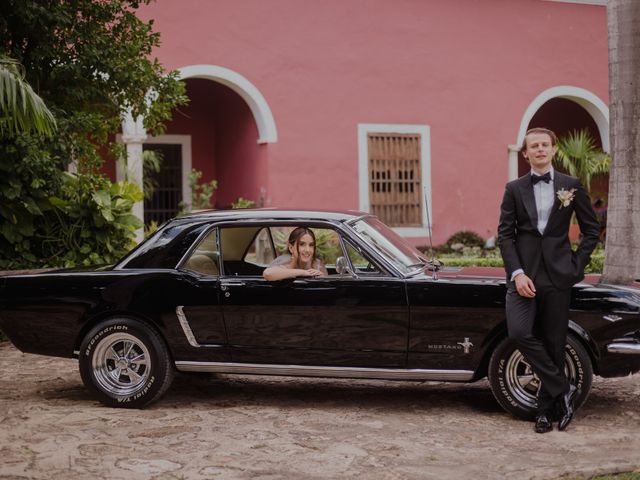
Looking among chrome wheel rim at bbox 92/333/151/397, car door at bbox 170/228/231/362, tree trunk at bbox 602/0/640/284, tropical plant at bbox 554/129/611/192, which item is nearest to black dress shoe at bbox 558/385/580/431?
car door at bbox 170/228/231/362

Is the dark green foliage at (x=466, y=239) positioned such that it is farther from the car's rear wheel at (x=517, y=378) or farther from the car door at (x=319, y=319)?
the car's rear wheel at (x=517, y=378)

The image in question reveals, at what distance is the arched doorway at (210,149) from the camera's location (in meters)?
16.0

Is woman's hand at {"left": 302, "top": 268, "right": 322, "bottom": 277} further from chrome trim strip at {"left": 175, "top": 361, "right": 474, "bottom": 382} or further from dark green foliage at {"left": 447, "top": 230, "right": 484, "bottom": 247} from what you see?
dark green foliage at {"left": 447, "top": 230, "right": 484, "bottom": 247}

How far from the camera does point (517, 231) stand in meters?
5.54

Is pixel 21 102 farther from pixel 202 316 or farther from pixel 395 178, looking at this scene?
pixel 395 178

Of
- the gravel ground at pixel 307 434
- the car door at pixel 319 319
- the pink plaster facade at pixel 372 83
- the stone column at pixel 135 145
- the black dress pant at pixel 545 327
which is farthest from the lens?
the pink plaster facade at pixel 372 83

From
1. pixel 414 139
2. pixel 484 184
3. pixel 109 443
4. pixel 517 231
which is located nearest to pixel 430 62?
pixel 414 139

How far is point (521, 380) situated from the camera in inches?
223

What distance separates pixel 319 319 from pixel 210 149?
40.6 ft

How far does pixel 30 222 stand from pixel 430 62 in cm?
879

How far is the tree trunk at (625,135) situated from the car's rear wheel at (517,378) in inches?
110

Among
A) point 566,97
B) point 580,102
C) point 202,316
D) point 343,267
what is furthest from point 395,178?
point 202,316

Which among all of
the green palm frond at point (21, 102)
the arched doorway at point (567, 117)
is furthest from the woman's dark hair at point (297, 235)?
the arched doorway at point (567, 117)

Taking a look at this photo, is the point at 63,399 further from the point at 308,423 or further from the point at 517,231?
the point at 517,231
